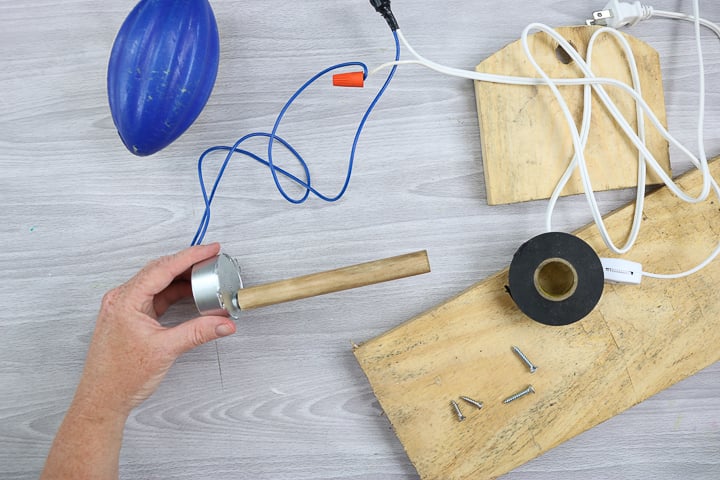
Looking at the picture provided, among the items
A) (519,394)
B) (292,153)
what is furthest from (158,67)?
(519,394)

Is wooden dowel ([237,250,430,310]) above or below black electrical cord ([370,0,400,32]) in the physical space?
below

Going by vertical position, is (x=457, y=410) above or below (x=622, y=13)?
below

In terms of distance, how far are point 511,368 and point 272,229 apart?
0.41 meters

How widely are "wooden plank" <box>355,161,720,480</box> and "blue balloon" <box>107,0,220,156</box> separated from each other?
0.41 m

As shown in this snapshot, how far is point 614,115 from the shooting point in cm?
83

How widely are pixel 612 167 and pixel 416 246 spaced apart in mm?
314

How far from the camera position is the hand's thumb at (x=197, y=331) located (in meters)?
0.73

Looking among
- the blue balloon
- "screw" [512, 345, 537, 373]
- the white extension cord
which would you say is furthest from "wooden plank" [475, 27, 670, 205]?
the blue balloon

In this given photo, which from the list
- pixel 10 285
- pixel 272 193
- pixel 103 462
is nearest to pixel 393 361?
pixel 272 193

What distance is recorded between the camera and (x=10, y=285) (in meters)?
0.85

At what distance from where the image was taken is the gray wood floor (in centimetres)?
85

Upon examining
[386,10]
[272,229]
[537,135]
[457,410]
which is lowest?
[457,410]

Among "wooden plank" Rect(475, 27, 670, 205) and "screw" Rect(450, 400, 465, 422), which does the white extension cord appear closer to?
"wooden plank" Rect(475, 27, 670, 205)

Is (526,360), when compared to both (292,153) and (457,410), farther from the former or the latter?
(292,153)
